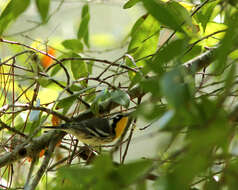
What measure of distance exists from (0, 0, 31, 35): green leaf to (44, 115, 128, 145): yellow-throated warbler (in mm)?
254

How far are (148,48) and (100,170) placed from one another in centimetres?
46

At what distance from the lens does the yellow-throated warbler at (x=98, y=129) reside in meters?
0.77

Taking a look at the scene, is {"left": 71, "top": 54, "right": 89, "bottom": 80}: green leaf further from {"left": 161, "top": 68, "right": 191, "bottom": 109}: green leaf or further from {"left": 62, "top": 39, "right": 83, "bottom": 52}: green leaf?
{"left": 161, "top": 68, "right": 191, "bottom": 109}: green leaf

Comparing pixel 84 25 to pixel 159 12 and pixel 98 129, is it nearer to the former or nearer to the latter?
pixel 98 129

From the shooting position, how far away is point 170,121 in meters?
0.26

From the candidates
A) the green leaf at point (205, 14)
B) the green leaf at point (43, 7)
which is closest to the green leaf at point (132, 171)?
the green leaf at point (43, 7)

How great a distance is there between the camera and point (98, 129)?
886 mm

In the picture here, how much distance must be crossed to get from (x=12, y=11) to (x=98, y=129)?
1.57ft

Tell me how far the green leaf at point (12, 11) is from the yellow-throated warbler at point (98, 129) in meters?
0.25

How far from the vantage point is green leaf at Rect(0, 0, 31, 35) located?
0.36m

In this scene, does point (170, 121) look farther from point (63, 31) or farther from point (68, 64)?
point (63, 31)

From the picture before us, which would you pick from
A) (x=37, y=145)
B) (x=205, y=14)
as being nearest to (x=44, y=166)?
(x=37, y=145)

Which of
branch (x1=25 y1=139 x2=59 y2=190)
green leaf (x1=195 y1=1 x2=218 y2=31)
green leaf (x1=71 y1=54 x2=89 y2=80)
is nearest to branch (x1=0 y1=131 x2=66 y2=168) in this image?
branch (x1=25 y1=139 x2=59 y2=190)

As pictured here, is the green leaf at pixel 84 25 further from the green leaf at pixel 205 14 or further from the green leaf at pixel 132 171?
the green leaf at pixel 132 171
